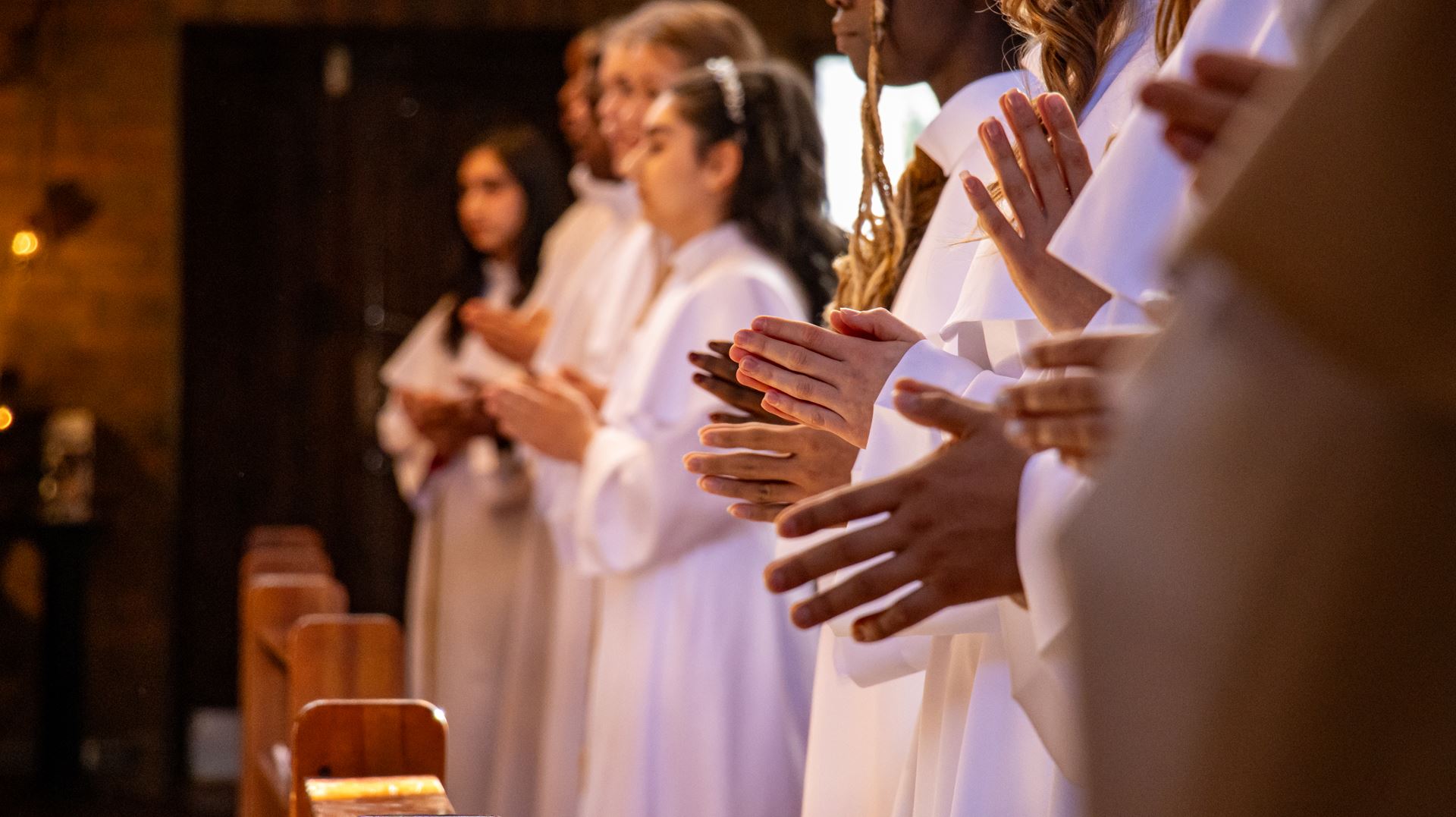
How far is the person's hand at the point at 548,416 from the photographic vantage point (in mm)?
3074

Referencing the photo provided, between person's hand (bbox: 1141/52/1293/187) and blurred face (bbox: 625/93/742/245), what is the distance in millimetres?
2178

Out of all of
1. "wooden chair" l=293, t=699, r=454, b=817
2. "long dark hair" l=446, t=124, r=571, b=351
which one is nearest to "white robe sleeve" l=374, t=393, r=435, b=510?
"long dark hair" l=446, t=124, r=571, b=351

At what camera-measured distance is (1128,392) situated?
1.90ft

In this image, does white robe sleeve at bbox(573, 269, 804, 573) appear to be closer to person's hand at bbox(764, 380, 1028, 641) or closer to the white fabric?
the white fabric

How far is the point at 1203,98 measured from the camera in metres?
0.74

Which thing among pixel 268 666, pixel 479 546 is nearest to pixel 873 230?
pixel 268 666

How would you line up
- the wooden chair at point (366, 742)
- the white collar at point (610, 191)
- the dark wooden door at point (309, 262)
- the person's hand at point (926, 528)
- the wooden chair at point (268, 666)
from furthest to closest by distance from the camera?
1. the dark wooden door at point (309, 262)
2. the white collar at point (610, 191)
3. the wooden chair at point (268, 666)
4. the wooden chair at point (366, 742)
5. the person's hand at point (926, 528)

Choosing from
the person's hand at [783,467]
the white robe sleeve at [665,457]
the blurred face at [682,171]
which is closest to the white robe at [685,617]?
the white robe sleeve at [665,457]

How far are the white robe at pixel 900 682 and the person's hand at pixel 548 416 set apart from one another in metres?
1.20

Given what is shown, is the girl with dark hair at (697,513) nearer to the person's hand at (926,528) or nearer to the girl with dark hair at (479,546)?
the girl with dark hair at (479,546)

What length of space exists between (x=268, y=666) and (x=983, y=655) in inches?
73.2

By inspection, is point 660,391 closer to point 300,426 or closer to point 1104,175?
point 1104,175

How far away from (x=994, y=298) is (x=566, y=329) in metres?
2.66

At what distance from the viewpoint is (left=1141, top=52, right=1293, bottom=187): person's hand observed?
0.71 m
